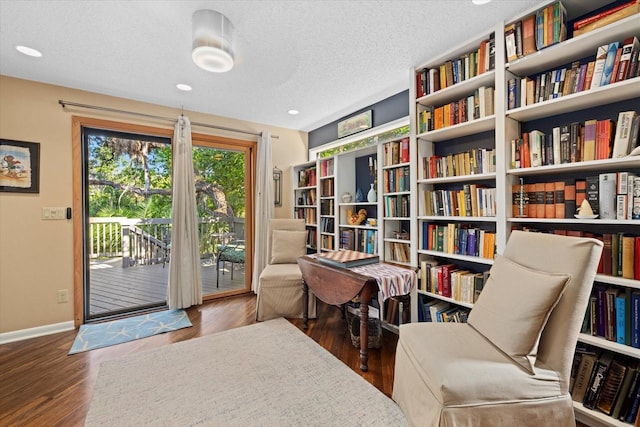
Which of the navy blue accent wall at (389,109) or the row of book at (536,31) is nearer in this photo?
the row of book at (536,31)

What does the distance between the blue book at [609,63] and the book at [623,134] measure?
7.9 inches

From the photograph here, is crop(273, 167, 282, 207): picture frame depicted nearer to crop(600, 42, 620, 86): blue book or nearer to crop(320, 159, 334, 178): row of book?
crop(320, 159, 334, 178): row of book

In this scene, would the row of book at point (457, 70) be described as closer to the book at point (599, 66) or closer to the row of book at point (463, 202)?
the book at point (599, 66)

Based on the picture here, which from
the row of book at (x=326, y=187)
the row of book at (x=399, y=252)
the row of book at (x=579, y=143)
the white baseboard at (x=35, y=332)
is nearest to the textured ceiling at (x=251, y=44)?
the row of book at (x=579, y=143)

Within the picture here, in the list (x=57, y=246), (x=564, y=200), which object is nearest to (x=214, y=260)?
(x=57, y=246)

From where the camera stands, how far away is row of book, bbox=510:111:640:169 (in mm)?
1403

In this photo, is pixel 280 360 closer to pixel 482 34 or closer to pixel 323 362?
pixel 323 362

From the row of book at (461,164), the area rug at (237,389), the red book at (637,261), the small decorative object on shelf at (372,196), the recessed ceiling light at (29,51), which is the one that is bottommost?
the area rug at (237,389)

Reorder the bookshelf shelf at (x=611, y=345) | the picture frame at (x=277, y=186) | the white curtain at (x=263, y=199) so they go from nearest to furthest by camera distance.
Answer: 1. the bookshelf shelf at (x=611, y=345)
2. the white curtain at (x=263, y=199)
3. the picture frame at (x=277, y=186)

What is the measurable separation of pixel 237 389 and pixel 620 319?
214cm

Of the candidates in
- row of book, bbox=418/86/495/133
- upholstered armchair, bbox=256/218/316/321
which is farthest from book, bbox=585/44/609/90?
upholstered armchair, bbox=256/218/316/321

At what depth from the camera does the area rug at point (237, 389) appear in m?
1.50

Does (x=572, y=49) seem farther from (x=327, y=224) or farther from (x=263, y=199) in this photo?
(x=263, y=199)

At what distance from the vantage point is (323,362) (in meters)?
2.04
